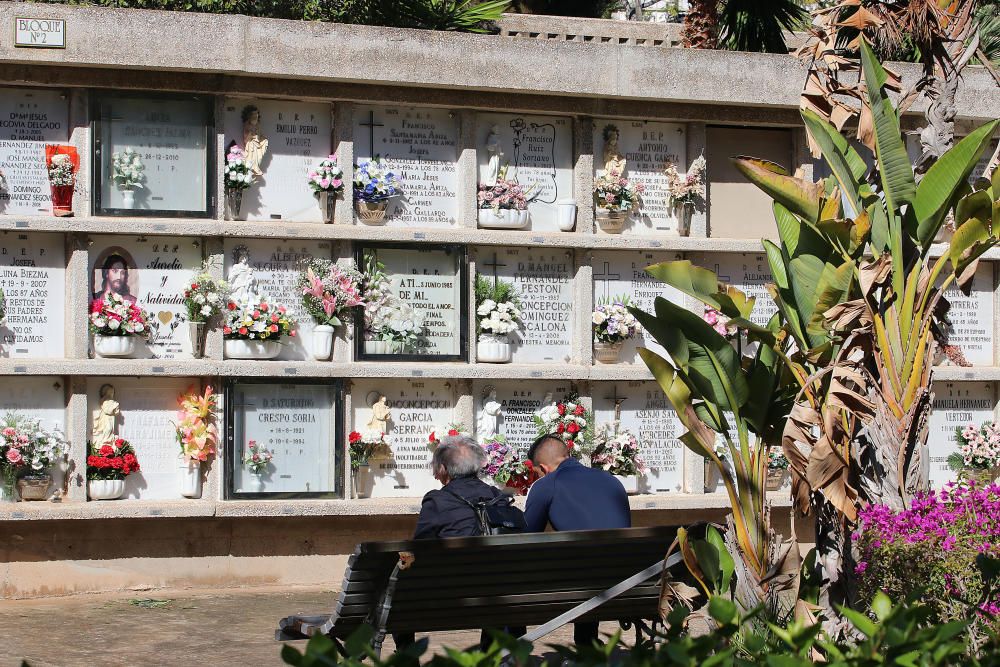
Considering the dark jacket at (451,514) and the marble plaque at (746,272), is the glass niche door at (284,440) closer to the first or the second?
the marble plaque at (746,272)

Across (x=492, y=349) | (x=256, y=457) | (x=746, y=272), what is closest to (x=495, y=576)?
(x=256, y=457)

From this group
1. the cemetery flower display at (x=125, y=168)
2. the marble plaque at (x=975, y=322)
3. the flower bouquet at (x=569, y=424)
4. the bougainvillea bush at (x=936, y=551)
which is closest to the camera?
the bougainvillea bush at (x=936, y=551)

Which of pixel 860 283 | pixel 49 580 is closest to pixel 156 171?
pixel 49 580

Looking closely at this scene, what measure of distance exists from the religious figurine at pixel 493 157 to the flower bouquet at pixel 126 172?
2.33 metres

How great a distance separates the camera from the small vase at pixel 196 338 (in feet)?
27.2

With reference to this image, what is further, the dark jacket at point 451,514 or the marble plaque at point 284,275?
the marble plaque at point 284,275

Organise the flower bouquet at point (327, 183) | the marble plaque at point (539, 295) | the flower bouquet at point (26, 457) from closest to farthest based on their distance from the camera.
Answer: the flower bouquet at point (26, 457) → the flower bouquet at point (327, 183) → the marble plaque at point (539, 295)

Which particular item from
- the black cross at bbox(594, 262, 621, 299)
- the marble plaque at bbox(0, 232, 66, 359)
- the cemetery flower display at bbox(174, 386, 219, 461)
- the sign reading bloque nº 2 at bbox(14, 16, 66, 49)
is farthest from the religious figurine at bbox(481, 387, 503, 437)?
the sign reading bloque nº 2 at bbox(14, 16, 66, 49)

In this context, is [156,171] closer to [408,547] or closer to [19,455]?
[19,455]

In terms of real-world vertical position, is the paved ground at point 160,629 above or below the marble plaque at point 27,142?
below

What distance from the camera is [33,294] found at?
8.24m

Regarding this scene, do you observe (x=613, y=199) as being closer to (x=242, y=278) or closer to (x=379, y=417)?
(x=379, y=417)

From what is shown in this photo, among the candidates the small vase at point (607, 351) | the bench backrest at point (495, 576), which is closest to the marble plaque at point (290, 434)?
the small vase at point (607, 351)

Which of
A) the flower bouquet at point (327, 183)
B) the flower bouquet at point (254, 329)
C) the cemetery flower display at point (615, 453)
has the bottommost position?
the cemetery flower display at point (615, 453)
